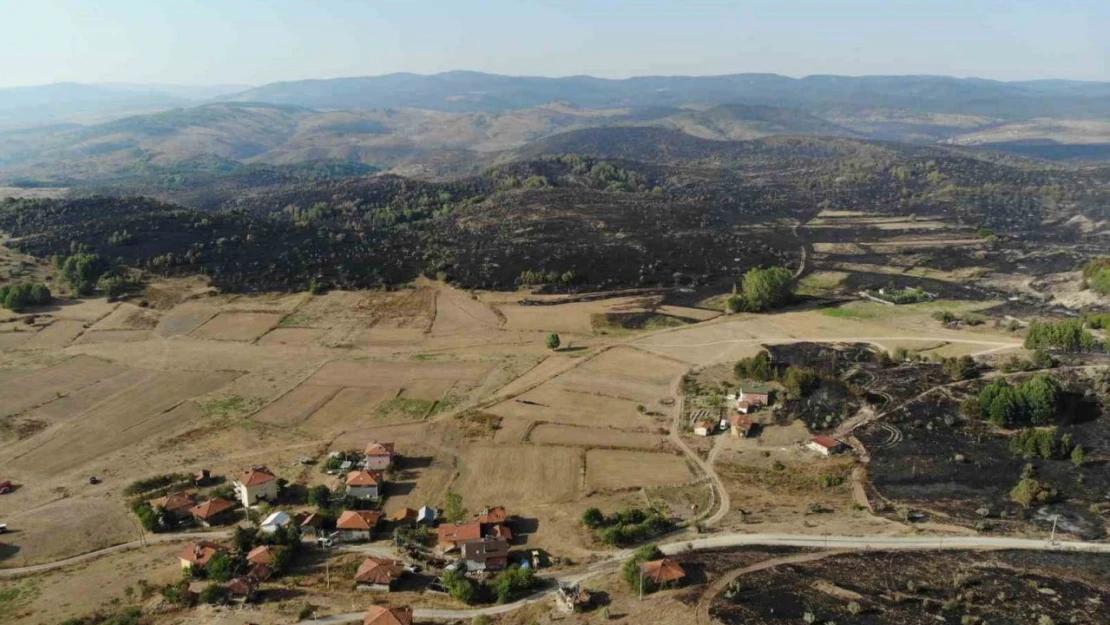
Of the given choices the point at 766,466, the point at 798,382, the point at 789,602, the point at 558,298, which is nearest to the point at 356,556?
the point at 789,602

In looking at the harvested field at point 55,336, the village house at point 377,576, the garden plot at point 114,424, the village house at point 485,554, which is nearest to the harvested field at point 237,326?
the garden plot at point 114,424

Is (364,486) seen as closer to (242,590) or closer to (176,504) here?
(242,590)

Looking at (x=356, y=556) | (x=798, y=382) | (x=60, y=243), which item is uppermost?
(x=60, y=243)

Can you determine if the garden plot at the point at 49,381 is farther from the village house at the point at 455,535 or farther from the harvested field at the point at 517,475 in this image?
the village house at the point at 455,535

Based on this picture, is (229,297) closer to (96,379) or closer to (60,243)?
(96,379)

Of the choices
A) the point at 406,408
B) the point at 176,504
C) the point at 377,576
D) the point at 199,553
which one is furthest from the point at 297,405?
the point at 377,576

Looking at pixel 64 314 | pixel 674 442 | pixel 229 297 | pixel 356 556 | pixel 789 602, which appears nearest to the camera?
pixel 789 602

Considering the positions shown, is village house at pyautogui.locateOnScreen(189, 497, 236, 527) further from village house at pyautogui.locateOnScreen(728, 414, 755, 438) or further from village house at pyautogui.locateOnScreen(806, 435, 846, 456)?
village house at pyautogui.locateOnScreen(806, 435, 846, 456)
